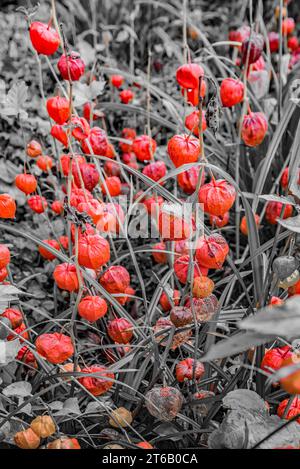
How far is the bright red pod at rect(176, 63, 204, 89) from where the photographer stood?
1.41m

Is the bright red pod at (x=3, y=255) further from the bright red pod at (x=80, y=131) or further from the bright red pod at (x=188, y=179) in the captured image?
the bright red pod at (x=188, y=179)

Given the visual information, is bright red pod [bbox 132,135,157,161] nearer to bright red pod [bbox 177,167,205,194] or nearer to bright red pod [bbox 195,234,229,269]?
bright red pod [bbox 177,167,205,194]

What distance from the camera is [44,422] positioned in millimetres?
1179

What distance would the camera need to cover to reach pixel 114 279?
144 cm

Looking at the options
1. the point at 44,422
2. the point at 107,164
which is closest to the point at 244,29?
the point at 107,164

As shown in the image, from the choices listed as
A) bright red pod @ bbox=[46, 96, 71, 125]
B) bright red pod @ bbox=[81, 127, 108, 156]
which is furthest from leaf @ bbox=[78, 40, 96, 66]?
bright red pod @ bbox=[46, 96, 71, 125]

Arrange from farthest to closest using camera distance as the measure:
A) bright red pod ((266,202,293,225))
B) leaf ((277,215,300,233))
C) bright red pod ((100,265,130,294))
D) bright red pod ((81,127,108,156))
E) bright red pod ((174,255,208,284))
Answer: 1. bright red pod ((266,202,293,225))
2. bright red pod ((81,127,108,156))
3. bright red pod ((100,265,130,294))
4. bright red pod ((174,255,208,284))
5. leaf ((277,215,300,233))

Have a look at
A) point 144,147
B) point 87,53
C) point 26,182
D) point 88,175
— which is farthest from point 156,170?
point 87,53

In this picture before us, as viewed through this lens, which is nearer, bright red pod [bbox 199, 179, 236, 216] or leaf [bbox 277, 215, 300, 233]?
leaf [bbox 277, 215, 300, 233]

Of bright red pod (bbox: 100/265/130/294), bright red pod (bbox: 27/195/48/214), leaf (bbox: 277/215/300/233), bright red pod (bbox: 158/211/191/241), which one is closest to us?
leaf (bbox: 277/215/300/233)

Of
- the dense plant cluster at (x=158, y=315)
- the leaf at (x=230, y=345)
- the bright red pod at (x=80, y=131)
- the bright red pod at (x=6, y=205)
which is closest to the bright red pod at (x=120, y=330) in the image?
the dense plant cluster at (x=158, y=315)

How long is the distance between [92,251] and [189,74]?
1.59 feet

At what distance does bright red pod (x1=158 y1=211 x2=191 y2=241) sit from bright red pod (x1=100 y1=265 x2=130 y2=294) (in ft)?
0.76

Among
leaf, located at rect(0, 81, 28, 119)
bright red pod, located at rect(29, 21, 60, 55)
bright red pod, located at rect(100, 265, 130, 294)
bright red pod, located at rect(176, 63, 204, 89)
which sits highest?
bright red pod, located at rect(29, 21, 60, 55)
